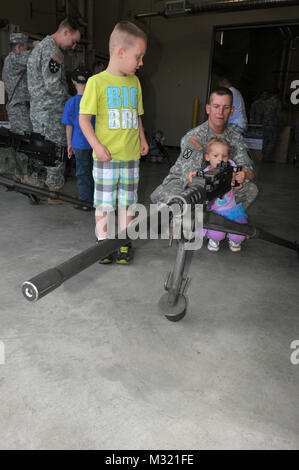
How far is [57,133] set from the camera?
286 cm

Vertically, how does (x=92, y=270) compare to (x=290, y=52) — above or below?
below

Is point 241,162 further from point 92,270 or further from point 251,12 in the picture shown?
point 251,12

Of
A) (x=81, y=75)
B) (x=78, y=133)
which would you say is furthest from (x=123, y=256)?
(x=81, y=75)

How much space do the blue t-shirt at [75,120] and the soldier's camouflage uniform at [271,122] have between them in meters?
5.49

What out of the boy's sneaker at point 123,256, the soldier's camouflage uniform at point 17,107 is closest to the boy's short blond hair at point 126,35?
the boy's sneaker at point 123,256

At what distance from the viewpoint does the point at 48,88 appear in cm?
269

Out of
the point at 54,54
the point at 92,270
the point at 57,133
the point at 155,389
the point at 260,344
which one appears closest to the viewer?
the point at 155,389

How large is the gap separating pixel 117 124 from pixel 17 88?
6.06 ft

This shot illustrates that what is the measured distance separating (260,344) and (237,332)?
0.10 metres

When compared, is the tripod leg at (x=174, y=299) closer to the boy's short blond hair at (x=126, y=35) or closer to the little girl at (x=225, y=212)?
the little girl at (x=225, y=212)

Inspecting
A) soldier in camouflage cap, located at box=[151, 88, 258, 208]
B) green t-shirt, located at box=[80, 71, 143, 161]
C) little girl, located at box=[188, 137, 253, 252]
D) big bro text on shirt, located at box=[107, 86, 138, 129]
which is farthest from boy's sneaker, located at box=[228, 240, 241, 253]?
big bro text on shirt, located at box=[107, 86, 138, 129]

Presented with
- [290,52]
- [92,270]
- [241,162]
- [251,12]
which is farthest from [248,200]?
[290,52]

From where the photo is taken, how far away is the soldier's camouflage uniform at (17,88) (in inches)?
117

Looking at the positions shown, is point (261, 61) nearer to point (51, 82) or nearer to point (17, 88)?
point (17, 88)
